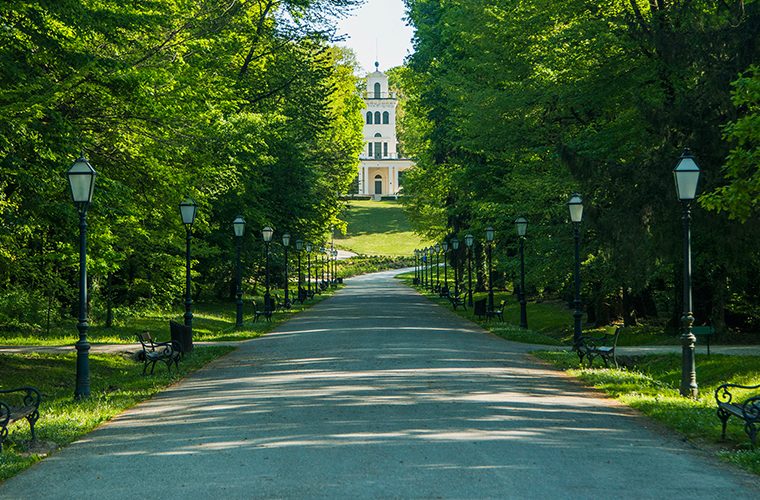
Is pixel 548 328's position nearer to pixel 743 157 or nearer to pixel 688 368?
pixel 743 157

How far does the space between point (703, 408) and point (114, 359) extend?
12.7 metres

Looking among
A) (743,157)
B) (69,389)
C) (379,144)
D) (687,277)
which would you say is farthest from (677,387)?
(379,144)

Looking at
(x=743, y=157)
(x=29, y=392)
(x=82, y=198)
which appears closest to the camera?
(x=29, y=392)

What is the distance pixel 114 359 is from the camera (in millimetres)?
20766

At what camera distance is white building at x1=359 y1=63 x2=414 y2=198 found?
144 m

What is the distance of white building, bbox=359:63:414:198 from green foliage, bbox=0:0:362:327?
4156 inches

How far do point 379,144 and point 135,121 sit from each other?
128 meters

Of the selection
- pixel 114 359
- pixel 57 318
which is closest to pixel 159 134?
pixel 114 359

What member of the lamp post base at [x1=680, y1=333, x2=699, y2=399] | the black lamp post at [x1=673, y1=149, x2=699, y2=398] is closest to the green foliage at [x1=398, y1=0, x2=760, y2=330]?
the black lamp post at [x1=673, y1=149, x2=699, y2=398]

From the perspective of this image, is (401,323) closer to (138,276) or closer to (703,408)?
(138,276)

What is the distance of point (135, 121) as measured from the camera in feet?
62.1

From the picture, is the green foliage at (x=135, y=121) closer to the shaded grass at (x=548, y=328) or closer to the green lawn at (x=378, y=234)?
the shaded grass at (x=548, y=328)

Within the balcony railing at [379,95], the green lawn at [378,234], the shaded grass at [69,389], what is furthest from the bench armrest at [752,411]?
the balcony railing at [379,95]

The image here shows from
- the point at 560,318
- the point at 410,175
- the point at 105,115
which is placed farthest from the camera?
the point at 410,175
